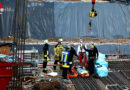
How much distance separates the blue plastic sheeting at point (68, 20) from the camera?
22.2 meters

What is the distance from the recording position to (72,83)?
11430 mm

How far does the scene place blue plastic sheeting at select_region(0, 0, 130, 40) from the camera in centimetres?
2220

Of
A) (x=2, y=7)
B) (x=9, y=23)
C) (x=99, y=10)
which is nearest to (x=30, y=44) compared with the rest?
(x=9, y=23)

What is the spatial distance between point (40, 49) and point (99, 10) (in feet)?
25.1

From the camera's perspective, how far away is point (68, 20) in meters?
22.7

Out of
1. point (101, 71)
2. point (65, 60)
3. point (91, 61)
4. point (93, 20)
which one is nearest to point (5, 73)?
point (65, 60)

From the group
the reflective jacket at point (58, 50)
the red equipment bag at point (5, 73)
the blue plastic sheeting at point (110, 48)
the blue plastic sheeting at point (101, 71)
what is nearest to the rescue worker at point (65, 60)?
the reflective jacket at point (58, 50)

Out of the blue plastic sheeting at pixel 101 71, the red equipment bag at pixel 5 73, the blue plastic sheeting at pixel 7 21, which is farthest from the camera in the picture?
the blue plastic sheeting at pixel 7 21

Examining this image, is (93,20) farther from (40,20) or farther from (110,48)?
(40,20)

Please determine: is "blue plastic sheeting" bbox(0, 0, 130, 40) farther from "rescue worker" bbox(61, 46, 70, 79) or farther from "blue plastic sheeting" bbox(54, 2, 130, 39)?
"rescue worker" bbox(61, 46, 70, 79)

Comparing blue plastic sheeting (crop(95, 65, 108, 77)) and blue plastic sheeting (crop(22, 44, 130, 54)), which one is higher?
blue plastic sheeting (crop(22, 44, 130, 54))

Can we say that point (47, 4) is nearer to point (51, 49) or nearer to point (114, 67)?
point (51, 49)

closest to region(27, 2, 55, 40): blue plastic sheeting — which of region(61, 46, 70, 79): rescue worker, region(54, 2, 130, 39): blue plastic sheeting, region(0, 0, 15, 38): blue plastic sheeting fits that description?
region(54, 2, 130, 39): blue plastic sheeting

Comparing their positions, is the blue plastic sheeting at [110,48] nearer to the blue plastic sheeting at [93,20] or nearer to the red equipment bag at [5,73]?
the blue plastic sheeting at [93,20]
